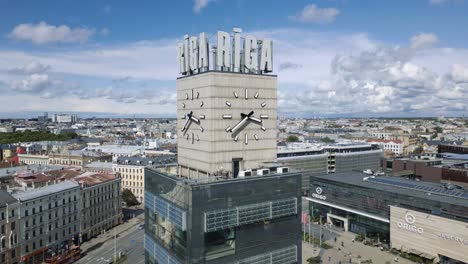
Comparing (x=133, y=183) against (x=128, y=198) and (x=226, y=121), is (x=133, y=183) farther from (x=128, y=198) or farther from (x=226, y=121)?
(x=226, y=121)

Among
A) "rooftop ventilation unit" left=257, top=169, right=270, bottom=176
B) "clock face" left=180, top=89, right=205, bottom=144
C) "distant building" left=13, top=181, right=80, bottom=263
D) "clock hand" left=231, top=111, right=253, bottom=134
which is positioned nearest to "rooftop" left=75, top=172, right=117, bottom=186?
"distant building" left=13, top=181, right=80, bottom=263

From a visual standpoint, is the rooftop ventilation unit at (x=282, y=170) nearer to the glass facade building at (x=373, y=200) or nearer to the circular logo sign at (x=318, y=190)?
the glass facade building at (x=373, y=200)

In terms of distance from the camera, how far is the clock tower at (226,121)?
6019 cm

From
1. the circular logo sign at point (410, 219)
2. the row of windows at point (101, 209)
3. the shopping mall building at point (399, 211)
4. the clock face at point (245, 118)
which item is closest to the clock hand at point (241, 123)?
the clock face at point (245, 118)

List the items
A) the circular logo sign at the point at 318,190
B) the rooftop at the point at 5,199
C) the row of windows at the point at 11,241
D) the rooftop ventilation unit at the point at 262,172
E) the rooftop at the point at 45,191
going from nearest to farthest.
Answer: the rooftop ventilation unit at the point at 262,172 < the row of windows at the point at 11,241 < the rooftop at the point at 5,199 < the rooftop at the point at 45,191 < the circular logo sign at the point at 318,190

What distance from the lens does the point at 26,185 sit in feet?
390

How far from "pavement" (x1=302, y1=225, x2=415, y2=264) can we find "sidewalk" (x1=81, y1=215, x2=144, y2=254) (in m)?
58.7

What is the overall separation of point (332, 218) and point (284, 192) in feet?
285

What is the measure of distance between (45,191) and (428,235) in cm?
9871

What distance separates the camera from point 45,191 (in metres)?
111

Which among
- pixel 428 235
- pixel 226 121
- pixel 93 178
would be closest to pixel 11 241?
pixel 93 178

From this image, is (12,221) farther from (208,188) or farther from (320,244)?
(320,244)

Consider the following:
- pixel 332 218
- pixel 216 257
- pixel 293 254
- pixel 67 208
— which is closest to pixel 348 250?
pixel 332 218

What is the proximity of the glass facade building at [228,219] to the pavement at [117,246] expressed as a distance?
162ft
